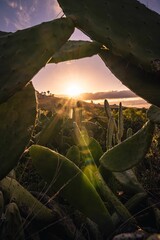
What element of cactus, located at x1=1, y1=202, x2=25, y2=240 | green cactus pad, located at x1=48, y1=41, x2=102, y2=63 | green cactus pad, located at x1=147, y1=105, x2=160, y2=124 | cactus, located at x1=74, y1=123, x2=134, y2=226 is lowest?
cactus, located at x1=1, y1=202, x2=25, y2=240

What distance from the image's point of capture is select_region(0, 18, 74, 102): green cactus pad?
4.81ft

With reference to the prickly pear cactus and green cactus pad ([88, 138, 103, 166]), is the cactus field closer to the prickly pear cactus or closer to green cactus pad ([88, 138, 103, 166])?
the prickly pear cactus

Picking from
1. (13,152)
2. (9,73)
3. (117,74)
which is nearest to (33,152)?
(13,152)

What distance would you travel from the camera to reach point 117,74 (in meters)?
1.83

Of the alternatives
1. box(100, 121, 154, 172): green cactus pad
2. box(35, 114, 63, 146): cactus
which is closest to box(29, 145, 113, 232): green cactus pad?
box(100, 121, 154, 172): green cactus pad

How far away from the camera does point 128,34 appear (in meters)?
1.67

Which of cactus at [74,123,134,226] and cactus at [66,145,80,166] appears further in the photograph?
cactus at [66,145,80,166]

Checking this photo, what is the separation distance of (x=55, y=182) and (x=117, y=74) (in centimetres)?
71

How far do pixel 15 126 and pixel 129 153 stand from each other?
2.63 ft

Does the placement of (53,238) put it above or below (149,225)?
below

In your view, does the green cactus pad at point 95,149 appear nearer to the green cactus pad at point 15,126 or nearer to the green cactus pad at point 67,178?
the green cactus pad at point 67,178

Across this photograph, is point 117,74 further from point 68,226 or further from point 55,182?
point 68,226

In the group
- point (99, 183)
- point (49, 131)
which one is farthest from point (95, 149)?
point (99, 183)

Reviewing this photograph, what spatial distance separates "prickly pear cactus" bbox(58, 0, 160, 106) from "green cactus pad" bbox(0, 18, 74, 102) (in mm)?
114
